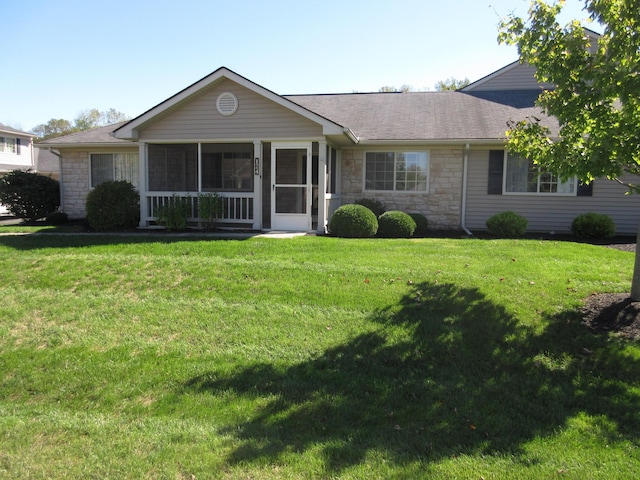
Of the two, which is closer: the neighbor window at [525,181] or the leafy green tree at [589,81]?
the leafy green tree at [589,81]

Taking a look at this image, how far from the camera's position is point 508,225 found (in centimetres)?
1184

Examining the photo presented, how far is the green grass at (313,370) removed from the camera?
10.9 feet

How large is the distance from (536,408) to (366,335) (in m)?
1.94

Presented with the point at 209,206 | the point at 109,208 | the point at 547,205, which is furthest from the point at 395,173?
the point at 109,208

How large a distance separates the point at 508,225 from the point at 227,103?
8.00 m

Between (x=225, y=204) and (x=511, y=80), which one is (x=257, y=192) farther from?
(x=511, y=80)

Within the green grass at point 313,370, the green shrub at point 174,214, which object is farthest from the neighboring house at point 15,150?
the green grass at point 313,370

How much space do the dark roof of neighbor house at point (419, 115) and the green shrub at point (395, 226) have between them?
9.50 feet

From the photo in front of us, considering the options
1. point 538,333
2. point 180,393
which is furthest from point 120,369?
point 538,333

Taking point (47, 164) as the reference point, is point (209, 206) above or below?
below

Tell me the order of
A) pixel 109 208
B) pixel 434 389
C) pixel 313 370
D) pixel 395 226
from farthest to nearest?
1. pixel 109 208
2. pixel 395 226
3. pixel 313 370
4. pixel 434 389

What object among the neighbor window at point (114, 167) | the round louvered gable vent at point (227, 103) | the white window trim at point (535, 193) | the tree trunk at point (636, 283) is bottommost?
the tree trunk at point (636, 283)

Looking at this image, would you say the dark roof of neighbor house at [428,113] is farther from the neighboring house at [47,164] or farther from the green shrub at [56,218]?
the neighboring house at [47,164]

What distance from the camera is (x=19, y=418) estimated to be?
3.95 metres
